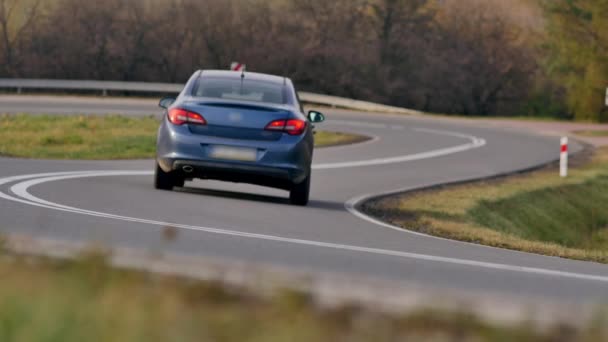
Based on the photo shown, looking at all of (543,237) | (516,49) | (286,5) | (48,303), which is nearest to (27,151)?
(543,237)

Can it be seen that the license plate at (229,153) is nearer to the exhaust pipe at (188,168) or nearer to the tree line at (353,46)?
the exhaust pipe at (188,168)

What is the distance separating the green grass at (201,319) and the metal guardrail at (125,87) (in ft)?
162

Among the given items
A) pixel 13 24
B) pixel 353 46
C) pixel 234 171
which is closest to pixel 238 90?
pixel 234 171

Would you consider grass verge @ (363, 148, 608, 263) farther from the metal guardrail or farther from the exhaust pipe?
the metal guardrail

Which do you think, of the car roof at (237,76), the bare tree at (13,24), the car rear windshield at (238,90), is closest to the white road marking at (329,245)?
the car rear windshield at (238,90)

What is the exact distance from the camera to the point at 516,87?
235ft

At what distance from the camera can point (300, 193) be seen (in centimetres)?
1608

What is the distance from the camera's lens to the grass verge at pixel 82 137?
87.2 feet

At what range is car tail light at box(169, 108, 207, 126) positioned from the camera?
15.3 m

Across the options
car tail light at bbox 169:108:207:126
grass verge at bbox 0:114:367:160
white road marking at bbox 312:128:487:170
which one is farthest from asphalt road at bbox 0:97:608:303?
grass verge at bbox 0:114:367:160

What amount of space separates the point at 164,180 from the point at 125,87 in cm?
4025

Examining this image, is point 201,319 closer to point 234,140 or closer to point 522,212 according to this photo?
point 234,140

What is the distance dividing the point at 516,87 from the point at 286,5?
40.4 feet

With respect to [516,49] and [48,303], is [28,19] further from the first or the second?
[48,303]
